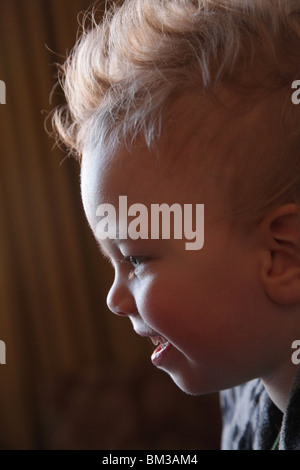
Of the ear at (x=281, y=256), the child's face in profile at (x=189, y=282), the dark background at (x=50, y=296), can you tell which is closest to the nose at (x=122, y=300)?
the child's face in profile at (x=189, y=282)

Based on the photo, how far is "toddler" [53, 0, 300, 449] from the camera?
519 mm

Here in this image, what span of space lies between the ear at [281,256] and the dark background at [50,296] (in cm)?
89

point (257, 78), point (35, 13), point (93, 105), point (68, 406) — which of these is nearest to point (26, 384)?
point (68, 406)

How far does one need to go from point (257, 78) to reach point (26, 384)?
1104 mm

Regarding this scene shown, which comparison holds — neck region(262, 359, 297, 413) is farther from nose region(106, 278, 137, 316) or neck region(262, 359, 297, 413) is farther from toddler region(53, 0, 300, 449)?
nose region(106, 278, 137, 316)

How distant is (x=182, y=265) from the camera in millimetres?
542

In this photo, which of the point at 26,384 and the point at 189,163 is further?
the point at 26,384

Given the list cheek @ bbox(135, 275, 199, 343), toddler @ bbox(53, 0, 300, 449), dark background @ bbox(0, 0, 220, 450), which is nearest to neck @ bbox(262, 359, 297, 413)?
toddler @ bbox(53, 0, 300, 449)

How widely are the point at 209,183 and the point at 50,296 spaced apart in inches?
38.8

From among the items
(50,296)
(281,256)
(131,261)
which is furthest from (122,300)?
(50,296)

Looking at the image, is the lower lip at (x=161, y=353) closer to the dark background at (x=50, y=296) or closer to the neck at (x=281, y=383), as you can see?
the neck at (x=281, y=383)

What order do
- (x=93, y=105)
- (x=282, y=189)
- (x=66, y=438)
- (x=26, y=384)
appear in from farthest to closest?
(x=26, y=384)
(x=66, y=438)
(x=93, y=105)
(x=282, y=189)

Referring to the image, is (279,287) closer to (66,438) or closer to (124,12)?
(124,12)

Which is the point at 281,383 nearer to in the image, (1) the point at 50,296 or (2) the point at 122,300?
(2) the point at 122,300
